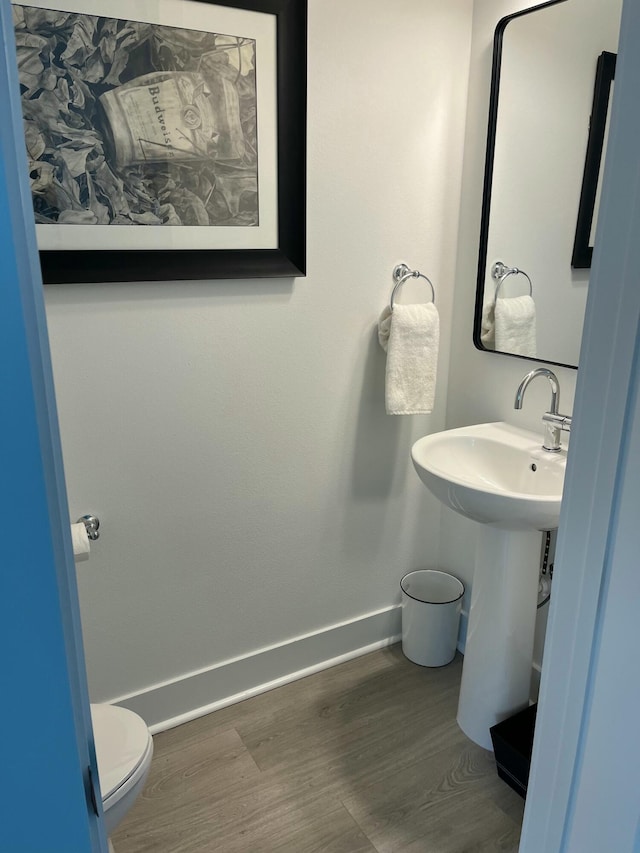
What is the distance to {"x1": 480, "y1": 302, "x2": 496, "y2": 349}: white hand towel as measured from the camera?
2.11 m

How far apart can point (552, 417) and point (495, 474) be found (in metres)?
0.26

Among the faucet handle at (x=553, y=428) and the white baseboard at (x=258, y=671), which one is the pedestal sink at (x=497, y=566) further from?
the white baseboard at (x=258, y=671)

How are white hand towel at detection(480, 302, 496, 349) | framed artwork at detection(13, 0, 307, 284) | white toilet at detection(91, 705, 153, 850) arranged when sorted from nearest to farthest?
1. white toilet at detection(91, 705, 153, 850)
2. framed artwork at detection(13, 0, 307, 284)
3. white hand towel at detection(480, 302, 496, 349)

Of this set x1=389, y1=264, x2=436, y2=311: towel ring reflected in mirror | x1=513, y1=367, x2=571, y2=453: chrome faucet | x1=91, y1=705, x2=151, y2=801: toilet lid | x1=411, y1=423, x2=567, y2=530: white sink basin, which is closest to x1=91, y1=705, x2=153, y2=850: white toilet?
x1=91, y1=705, x2=151, y2=801: toilet lid

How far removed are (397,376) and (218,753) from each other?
48.8 inches

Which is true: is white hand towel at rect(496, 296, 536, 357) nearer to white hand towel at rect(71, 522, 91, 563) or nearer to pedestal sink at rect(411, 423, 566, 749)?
pedestal sink at rect(411, 423, 566, 749)

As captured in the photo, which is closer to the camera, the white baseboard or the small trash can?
the white baseboard

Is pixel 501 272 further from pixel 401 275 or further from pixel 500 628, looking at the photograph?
pixel 500 628

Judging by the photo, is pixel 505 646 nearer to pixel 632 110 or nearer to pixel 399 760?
pixel 399 760

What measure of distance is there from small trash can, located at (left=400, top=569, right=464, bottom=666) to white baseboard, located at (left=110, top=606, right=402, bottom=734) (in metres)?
0.11

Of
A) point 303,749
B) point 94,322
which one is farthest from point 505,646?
point 94,322

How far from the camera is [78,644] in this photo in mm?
612

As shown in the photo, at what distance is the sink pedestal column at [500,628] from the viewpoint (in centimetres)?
189

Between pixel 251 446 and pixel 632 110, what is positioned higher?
pixel 632 110
